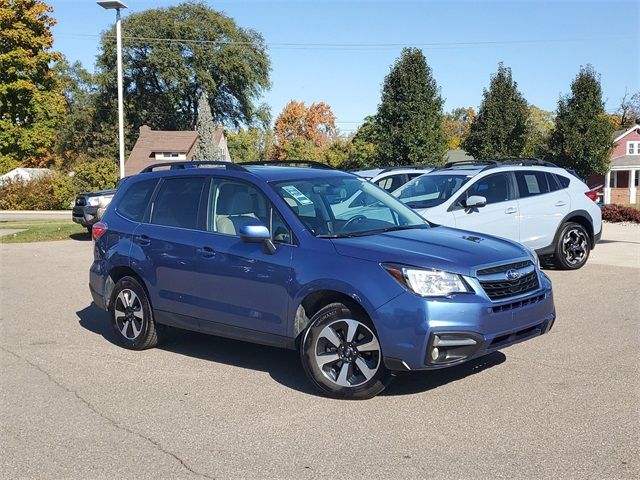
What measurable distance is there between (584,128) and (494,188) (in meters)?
25.6

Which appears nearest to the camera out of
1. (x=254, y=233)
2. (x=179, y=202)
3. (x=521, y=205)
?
(x=254, y=233)

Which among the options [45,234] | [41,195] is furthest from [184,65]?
[45,234]

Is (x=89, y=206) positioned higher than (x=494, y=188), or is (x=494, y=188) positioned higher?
(x=494, y=188)

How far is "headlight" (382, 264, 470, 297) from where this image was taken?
16.4ft

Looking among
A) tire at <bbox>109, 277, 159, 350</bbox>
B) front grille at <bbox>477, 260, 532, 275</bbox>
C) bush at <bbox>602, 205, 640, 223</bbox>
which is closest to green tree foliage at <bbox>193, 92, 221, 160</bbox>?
bush at <bbox>602, 205, 640, 223</bbox>

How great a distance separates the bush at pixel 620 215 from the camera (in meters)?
21.7

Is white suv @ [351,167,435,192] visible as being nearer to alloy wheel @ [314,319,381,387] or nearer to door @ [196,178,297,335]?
door @ [196,178,297,335]

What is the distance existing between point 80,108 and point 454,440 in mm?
65399

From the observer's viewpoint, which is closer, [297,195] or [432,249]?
[432,249]

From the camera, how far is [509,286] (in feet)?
17.4

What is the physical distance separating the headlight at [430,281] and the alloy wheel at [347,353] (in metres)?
0.48

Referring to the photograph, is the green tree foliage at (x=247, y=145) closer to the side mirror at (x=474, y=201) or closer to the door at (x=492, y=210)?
the door at (x=492, y=210)

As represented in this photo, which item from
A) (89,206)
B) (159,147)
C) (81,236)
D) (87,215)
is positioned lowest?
(81,236)

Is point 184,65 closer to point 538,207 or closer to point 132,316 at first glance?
point 538,207
